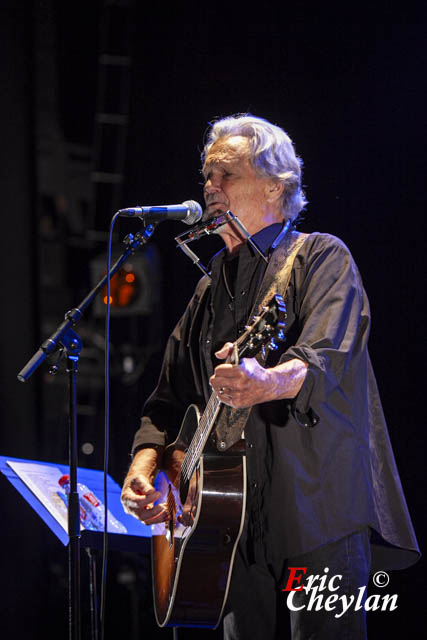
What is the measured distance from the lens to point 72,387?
2.10 meters

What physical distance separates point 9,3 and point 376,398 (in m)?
3.99

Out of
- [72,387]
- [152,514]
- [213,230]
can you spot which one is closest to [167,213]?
→ [213,230]

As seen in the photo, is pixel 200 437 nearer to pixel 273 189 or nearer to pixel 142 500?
pixel 142 500

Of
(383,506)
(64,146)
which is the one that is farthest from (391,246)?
(64,146)

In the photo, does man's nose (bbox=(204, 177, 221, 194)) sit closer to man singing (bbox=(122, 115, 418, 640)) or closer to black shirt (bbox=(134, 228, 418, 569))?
man singing (bbox=(122, 115, 418, 640))

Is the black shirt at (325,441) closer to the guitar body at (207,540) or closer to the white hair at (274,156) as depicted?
the guitar body at (207,540)

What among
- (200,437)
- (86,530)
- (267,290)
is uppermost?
(267,290)

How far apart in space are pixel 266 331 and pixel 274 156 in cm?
95

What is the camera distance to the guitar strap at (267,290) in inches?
75.7

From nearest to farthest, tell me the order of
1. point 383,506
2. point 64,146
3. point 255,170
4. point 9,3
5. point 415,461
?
point 383,506
point 255,170
point 415,461
point 9,3
point 64,146

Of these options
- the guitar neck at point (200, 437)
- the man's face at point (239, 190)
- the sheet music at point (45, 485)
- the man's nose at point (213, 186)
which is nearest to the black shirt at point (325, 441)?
the guitar neck at point (200, 437)

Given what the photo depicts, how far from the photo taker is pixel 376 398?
206cm

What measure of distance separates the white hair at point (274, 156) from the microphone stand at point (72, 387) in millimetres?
492

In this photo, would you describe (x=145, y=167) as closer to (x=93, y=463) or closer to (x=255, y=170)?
(x=255, y=170)
